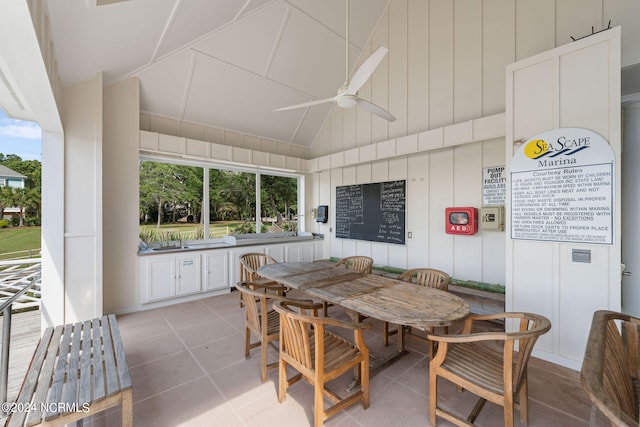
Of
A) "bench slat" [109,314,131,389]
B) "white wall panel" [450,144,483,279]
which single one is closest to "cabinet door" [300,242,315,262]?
"white wall panel" [450,144,483,279]

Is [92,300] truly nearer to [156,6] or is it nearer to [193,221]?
[193,221]

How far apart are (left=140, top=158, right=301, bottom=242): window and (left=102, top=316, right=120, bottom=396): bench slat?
104 inches

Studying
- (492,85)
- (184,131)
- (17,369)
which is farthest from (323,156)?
(17,369)

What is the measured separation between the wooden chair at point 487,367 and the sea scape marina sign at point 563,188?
1249 mm

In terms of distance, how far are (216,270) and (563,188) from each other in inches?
185

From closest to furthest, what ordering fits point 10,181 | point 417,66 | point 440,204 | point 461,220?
point 461,220, point 10,181, point 440,204, point 417,66

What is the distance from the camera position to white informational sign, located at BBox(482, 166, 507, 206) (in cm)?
342

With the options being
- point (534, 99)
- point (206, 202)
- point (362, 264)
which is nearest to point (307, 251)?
point (362, 264)

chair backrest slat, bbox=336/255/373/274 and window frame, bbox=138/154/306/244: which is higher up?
window frame, bbox=138/154/306/244

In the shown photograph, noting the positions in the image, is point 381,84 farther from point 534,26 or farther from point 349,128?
point 534,26

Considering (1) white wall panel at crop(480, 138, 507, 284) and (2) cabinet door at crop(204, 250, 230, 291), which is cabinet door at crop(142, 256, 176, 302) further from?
(1) white wall panel at crop(480, 138, 507, 284)

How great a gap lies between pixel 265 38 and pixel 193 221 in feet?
11.0

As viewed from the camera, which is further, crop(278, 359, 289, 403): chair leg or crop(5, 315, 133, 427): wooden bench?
crop(278, 359, 289, 403): chair leg

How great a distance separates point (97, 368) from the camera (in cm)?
167
